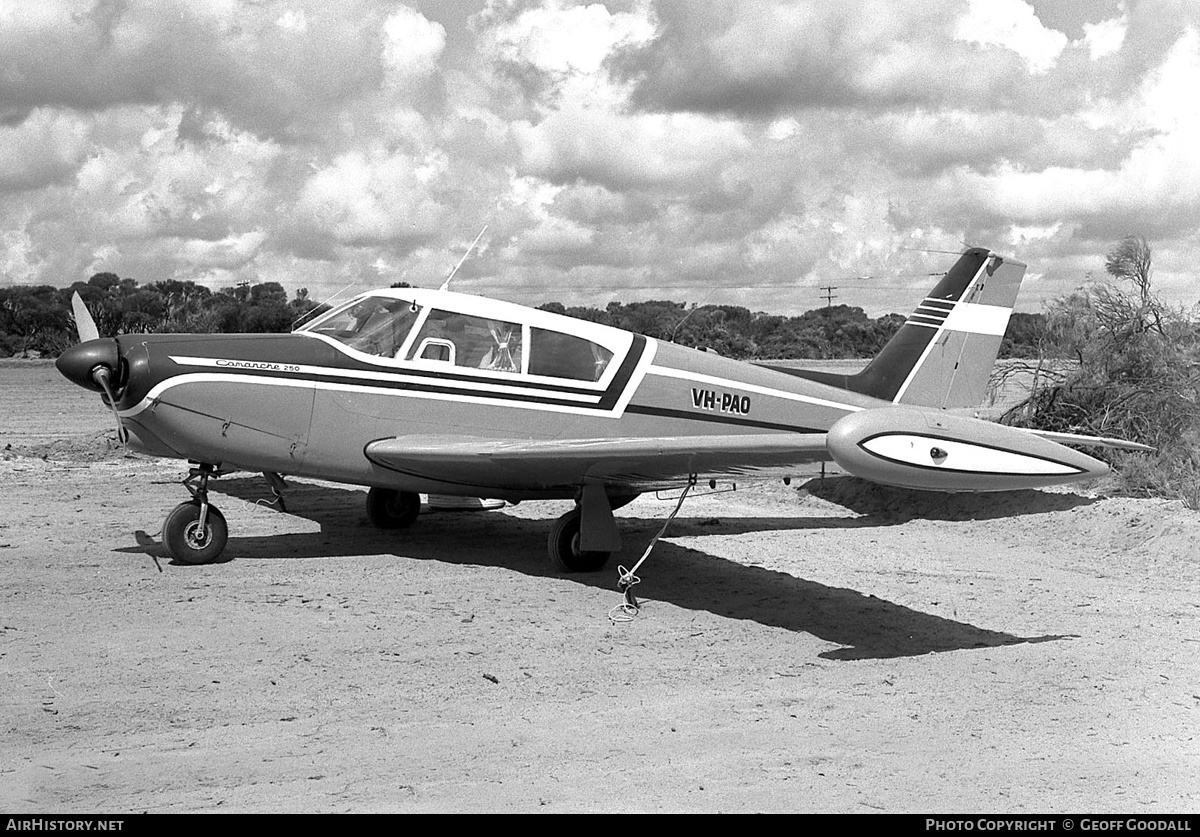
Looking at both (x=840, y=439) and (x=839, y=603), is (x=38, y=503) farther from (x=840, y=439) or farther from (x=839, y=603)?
(x=840, y=439)

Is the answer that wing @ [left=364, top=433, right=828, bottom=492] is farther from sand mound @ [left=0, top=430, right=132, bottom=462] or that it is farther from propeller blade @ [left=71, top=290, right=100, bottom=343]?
sand mound @ [left=0, top=430, right=132, bottom=462]

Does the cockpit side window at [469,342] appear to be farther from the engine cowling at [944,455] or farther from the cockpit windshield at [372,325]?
the engine cowling at [944,455]

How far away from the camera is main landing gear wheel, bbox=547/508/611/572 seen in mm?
9430

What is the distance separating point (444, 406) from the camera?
9.62 metres

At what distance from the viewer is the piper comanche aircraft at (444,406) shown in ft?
28.7

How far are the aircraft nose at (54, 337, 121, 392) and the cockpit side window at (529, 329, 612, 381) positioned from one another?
3.39m

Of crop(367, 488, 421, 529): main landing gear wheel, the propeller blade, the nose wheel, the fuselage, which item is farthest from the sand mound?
the fuselage

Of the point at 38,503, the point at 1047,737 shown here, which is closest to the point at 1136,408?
the point at 1047,737

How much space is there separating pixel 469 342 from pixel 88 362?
304 cm

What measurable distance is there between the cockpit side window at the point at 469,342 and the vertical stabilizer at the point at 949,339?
4247mm

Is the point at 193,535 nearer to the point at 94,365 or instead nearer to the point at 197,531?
the point at 197,531

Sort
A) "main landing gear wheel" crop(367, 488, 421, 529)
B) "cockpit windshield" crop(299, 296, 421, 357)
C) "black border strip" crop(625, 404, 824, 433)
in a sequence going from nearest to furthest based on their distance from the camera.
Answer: "cockpit windshield" crop(299, 296, 421, 357)
"black border strip" crop(625, 404, 824, 433)
"main landing gear wheel" crop(367, 488, 421, 529)

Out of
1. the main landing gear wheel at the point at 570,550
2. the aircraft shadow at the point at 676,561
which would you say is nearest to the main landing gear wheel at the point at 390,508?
the aircraft shadow at the point at 676,561

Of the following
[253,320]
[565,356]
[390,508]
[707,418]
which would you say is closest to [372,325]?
[565,356]
